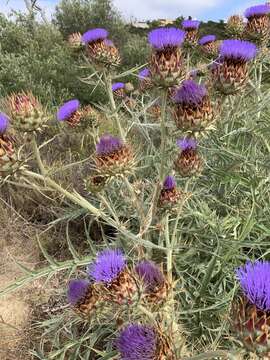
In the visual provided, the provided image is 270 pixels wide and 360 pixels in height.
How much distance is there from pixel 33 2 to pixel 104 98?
470cm

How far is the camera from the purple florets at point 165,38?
2.65 m

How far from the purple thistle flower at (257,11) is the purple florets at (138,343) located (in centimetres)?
Result: 301

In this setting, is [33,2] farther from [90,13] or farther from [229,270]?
[229,270]

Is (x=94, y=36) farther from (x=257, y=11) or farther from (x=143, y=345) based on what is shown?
(x=143, y=345)

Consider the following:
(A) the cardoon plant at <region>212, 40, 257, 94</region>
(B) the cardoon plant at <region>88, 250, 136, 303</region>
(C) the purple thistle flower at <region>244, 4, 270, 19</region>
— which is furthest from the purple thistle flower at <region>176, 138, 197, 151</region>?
(C) the purple thistle flower at <region>244, 4, 270, 19</region>

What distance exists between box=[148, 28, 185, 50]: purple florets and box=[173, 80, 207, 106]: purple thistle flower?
212 mm

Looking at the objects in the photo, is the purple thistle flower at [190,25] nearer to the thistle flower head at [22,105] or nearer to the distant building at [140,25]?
the thistle flower head at [22,105]

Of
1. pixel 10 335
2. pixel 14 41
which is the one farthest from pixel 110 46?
pixel 14 41

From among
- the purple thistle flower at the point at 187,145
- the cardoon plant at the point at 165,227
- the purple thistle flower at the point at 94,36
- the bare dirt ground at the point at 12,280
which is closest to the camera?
the cardoon plant at the point at 165,227

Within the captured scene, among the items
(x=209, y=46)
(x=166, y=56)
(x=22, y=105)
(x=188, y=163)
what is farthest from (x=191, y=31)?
(x=22, y=105)

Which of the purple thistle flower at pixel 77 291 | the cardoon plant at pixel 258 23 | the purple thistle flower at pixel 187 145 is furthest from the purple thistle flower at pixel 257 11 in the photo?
the purple thistle flower at pixel 77 291

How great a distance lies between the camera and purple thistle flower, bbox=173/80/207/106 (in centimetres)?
261

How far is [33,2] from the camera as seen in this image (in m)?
12.5

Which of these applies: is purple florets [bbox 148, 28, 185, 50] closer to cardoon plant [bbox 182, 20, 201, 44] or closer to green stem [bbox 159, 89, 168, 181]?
green stem [bbox 159, 89, 168, 181]
